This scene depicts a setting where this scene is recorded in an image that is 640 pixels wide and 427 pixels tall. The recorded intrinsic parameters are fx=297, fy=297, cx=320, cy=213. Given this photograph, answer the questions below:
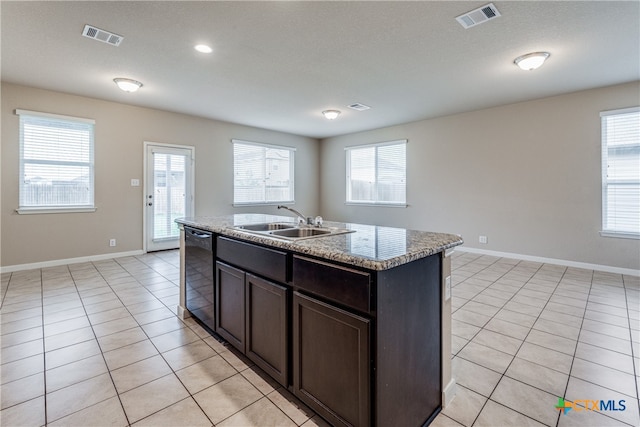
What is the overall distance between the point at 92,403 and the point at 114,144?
454cm

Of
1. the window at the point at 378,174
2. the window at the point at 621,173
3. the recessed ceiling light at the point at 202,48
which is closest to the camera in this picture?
the recessed ceiling light at the point at 202,48

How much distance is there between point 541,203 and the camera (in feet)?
15.4

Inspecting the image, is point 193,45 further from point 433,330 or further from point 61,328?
point 433,330

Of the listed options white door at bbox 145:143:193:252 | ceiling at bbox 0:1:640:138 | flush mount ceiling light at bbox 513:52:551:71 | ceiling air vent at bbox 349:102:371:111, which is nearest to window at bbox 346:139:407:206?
ceiling air vent at bbox 349:102:371:111

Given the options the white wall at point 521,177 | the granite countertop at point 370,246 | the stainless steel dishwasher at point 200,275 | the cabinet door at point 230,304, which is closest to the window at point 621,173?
the white wall at point 521,177

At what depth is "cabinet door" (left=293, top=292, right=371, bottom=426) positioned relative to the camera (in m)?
1.22

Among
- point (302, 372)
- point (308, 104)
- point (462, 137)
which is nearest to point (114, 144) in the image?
point (308, 104)

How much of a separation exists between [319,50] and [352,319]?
9.33ft

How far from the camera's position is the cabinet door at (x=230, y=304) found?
195 centimetres

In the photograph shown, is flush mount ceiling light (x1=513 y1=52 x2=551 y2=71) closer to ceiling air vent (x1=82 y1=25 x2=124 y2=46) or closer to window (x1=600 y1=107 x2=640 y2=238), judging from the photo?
window (x1=600 y1=107 x2=640 y2=238)

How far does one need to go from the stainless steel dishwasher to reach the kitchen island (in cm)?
39

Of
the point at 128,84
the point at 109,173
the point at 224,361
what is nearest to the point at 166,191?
the point at 109,173

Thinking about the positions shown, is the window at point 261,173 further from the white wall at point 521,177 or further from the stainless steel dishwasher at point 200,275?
the stainless steel dishwasher at point 200,275

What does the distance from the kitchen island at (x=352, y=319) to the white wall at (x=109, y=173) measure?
4163mm
